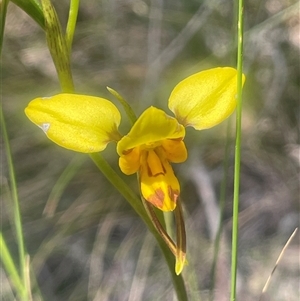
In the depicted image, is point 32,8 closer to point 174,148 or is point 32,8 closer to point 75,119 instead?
point 75,119

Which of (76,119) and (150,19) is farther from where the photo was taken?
(150,19)

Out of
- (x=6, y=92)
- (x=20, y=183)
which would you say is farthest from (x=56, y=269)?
(x=6, y=92)

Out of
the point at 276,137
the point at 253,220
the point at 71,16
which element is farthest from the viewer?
the point at 276,137

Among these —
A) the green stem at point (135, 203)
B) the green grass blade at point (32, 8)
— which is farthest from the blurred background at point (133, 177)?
the green grass blade at point (32, 8)

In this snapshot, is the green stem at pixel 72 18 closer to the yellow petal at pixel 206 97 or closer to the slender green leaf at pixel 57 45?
the slender green leaf at pixel 57 45

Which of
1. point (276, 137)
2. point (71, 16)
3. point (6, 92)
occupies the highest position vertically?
point (71, 16)

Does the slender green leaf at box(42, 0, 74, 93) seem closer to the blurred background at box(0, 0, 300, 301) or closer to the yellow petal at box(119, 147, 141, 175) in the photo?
the yellow petal at box(119, 147, 141, 175)

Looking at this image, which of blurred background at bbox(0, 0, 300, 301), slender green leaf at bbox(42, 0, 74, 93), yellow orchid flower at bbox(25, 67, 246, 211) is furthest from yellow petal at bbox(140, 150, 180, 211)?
blurred background at bbox(0, 0, 300, 301)

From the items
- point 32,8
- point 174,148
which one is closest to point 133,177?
point 174,148

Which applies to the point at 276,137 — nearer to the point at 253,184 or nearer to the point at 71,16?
the point at 253,184
